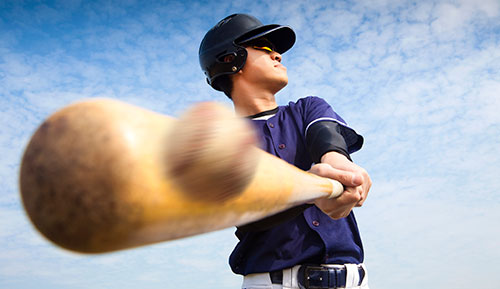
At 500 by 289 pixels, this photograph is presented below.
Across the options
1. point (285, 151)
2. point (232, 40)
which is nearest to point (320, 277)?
point (285, 151)

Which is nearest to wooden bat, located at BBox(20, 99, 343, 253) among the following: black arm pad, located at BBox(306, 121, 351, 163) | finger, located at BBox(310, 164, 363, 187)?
finger, located at BBox(310, 164, 363, 187)

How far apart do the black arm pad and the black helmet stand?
35.6 inches

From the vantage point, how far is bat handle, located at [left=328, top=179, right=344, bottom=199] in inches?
71.5

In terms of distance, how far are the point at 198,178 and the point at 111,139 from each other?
0.68ft

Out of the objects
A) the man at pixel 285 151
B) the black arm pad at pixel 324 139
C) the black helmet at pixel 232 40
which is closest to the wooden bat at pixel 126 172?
the man at pixel 285 151

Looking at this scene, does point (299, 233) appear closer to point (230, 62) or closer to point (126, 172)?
point (230, 62)

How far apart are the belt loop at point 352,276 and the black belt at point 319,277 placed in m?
0.03

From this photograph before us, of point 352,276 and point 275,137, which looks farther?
point 275,137

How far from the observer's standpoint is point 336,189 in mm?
1853

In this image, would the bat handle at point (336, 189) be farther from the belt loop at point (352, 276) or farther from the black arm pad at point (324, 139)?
the belt loop at point (352, 276)

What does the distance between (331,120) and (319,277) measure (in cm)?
106

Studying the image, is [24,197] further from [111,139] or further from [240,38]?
[240,38]

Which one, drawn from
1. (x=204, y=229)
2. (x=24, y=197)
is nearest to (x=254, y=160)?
(x=204, y=229)

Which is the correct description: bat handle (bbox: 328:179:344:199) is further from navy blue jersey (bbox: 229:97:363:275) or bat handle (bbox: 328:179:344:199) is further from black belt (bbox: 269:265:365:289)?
black belt (bbox: 269:265:365:289)
